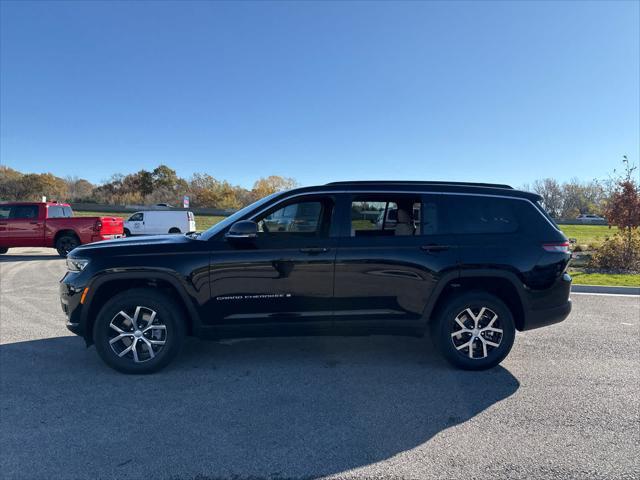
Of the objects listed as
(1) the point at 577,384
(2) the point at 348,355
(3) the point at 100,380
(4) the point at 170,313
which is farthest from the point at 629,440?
(3) the point at 100,380

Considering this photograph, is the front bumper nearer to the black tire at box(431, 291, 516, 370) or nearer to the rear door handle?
the rear door handle

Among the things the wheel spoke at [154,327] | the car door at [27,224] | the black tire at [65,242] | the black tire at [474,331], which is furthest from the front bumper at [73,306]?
the car door at [27,224]

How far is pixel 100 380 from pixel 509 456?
351 cm

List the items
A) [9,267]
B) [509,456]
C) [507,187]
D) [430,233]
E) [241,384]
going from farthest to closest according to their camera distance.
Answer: [9,267] < [507,187] < [430,233] < [241,384] < [509,456]

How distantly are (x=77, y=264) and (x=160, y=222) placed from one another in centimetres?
2013

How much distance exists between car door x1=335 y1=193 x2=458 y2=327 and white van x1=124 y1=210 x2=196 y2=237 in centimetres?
2022

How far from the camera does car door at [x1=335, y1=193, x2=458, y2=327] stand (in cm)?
371

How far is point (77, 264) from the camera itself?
145 inches

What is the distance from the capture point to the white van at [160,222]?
22438 millimetres

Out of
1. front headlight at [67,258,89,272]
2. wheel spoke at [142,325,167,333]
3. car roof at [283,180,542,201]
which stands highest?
car roof at [283,180,542,201]

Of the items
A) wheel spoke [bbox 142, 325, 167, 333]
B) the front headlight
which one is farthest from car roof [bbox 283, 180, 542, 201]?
the front headlight

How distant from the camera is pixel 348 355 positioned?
14.0 feet

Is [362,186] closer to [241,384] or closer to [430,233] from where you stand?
[430,233]

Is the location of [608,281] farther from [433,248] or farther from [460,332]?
[433,248]
